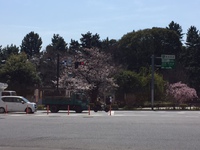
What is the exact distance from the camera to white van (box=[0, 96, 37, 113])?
3962 cm

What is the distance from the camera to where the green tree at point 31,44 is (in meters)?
121

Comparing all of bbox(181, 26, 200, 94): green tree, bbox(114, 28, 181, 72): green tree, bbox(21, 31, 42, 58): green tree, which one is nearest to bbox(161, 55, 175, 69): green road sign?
bbox(181, 26, 200, 94): green tree

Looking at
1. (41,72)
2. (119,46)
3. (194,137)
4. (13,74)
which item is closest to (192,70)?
(119,46)

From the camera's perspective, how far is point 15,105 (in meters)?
39.9

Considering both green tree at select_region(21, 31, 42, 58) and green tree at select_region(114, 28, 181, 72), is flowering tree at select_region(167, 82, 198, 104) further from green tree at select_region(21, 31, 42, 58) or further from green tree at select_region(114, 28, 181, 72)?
green tree at select_region(21, 31, 42, 58)

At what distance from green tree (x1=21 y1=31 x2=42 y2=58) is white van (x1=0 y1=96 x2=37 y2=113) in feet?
270

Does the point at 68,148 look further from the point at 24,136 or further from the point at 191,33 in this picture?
the point at 191,33

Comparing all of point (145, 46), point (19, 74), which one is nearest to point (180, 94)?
point (19, 74)

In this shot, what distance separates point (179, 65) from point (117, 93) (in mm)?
27017

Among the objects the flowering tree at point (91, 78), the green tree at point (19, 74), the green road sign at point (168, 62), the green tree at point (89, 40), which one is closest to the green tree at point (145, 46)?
the green tree at point (89, 40)

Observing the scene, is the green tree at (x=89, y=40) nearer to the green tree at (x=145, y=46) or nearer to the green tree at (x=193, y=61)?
the green tree at (x=145, y=46)

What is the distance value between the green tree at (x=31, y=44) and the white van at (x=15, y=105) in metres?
82.3

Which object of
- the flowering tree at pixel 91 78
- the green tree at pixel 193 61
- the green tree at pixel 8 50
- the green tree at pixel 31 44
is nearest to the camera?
the flowering tree at pixel 91 78

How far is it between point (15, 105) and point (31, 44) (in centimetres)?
8415
